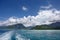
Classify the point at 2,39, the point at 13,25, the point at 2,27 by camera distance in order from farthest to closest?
the point at 13,25 → the point at 2,27 → the point at 2,39

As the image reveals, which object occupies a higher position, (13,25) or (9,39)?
(13,25)

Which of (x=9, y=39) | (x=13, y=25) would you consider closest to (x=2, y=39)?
(x=9, y=39)

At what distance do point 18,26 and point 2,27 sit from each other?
73.2 inches

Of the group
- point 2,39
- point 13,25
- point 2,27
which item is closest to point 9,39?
point 2,39

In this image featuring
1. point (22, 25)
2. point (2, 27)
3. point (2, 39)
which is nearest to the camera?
point (2, 39)

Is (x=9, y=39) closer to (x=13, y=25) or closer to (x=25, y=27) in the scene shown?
(x=13, y=25)

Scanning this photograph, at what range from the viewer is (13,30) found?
9.02 meters

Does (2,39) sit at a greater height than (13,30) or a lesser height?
lesser

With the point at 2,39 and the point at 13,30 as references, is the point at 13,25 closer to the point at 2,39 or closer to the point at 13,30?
the point at 13,30

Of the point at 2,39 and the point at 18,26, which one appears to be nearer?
the point at 2,39

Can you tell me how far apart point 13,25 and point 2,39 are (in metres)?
2.37

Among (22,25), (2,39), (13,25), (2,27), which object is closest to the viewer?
(2,39)

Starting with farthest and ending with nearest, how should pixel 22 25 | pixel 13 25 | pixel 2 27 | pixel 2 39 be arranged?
pixel 22 25
pixel 13 25
pixel 2 27
pixel 2 39

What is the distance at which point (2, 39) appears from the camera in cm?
630
